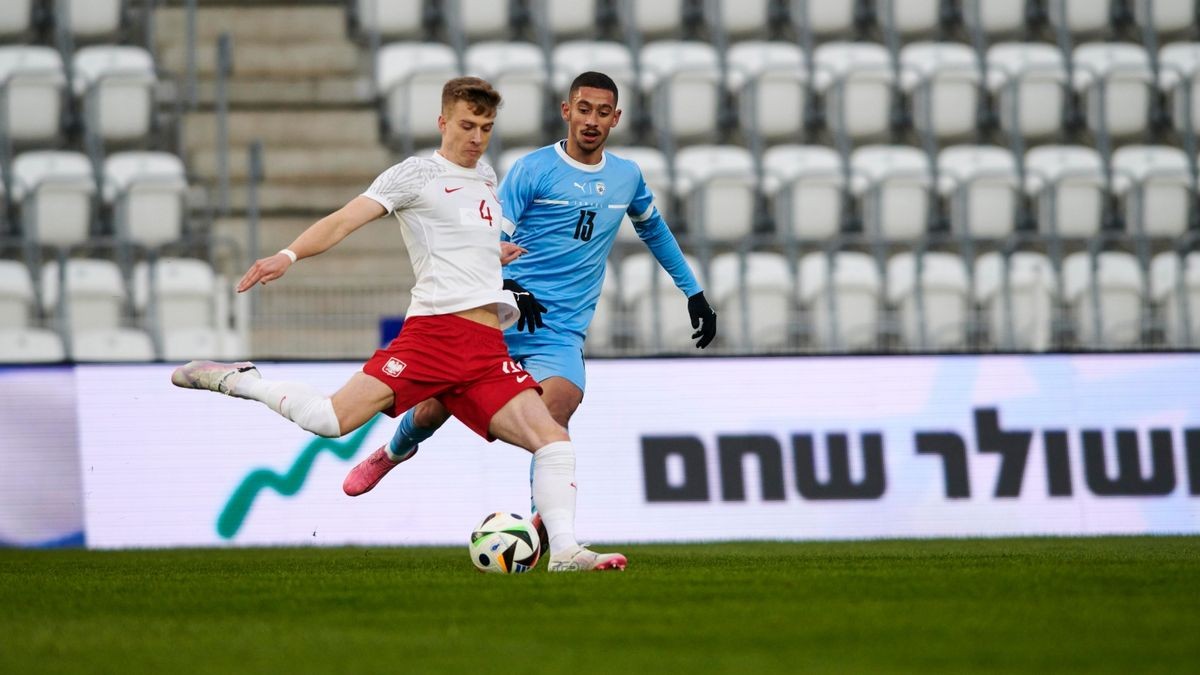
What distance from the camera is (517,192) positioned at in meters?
8.43

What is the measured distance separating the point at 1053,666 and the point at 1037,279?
924 centimetres

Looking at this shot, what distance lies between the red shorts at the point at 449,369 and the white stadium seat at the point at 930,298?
697 cm

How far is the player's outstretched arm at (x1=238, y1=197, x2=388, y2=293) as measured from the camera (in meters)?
→ 6.94

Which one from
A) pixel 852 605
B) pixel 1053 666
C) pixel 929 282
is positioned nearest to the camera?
pixel 1053 666

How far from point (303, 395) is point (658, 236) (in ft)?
7.63

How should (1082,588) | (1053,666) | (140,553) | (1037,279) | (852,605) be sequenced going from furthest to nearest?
(1037,279)
(140,553)
(1082,588)
(852,605)
(1053,666)

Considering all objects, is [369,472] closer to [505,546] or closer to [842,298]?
[505,546]

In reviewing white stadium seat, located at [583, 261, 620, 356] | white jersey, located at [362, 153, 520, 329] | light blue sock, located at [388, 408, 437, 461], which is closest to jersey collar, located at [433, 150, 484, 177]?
white jersey, located at [362, 153, 520, 329]

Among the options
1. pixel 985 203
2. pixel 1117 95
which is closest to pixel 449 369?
pixel 985 203

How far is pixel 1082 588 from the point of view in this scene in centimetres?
662

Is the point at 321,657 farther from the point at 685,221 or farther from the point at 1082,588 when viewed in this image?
the point at 685,221

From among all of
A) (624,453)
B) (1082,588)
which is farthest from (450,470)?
(1082,588)

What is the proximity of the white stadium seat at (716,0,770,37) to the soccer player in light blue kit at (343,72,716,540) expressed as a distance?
9.52m

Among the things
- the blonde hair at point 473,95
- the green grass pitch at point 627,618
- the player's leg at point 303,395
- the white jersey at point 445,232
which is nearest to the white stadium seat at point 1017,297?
the green grass pitch at point 627,618
